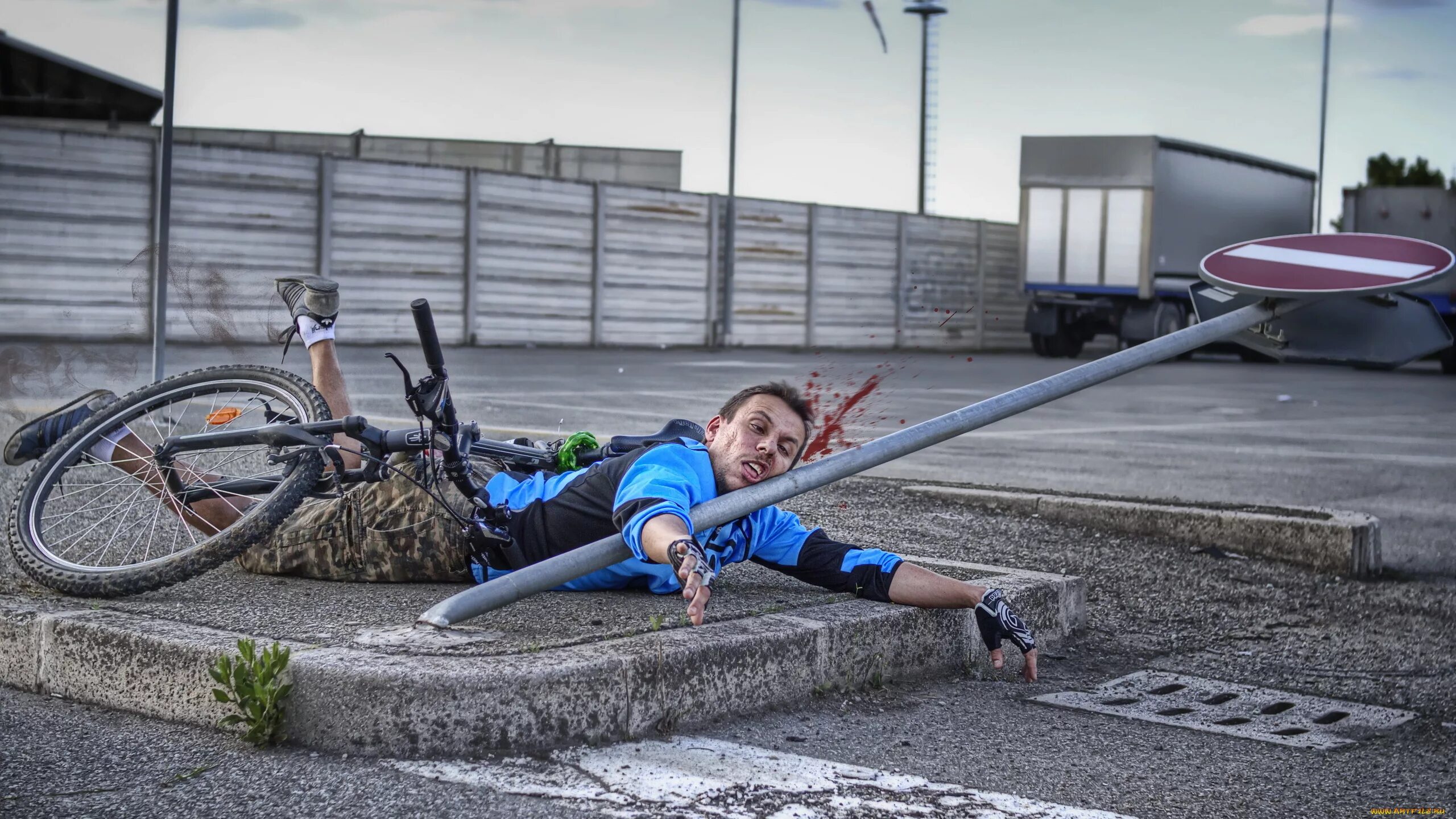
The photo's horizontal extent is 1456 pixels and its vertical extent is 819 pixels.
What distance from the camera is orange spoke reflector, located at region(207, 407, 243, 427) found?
4.38m

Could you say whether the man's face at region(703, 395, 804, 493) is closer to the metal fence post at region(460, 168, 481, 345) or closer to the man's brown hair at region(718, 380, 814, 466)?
the man's brown hair at region(718, 380, 814, 466)

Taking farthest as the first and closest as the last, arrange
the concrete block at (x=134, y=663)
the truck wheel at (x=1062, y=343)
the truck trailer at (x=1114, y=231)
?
1. the truck wheel at (x=1062, y=343)
2. the truck trailer at (x=1114, y=231)
3. the concrete block at (x=134, y=663)

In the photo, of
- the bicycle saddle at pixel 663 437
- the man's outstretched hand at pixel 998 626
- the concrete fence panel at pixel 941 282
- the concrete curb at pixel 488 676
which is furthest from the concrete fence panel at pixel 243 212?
the man's outstretched hand at pixel 998 626

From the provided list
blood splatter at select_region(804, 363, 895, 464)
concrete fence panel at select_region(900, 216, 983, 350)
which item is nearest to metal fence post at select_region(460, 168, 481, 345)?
blood splatter at select_region(804, 363, 895, 464)

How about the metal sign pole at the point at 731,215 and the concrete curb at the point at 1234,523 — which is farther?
the metal sign pole at the point at 731,215

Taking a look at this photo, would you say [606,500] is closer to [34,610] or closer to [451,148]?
[34,610]

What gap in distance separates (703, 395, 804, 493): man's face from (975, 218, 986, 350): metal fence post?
97.5 ft

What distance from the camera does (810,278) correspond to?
29.9 m

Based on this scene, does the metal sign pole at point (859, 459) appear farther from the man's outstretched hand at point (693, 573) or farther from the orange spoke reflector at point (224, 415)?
the orange spoke reflector at point (224, 415)

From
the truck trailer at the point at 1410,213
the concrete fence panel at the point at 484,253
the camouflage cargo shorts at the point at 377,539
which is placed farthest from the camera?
the truck trailer at the point at 1410,213

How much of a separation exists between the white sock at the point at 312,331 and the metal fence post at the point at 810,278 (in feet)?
83.0

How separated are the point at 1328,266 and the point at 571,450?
2192 millimetres

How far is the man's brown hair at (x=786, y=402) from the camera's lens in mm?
3789

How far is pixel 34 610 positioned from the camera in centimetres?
354
